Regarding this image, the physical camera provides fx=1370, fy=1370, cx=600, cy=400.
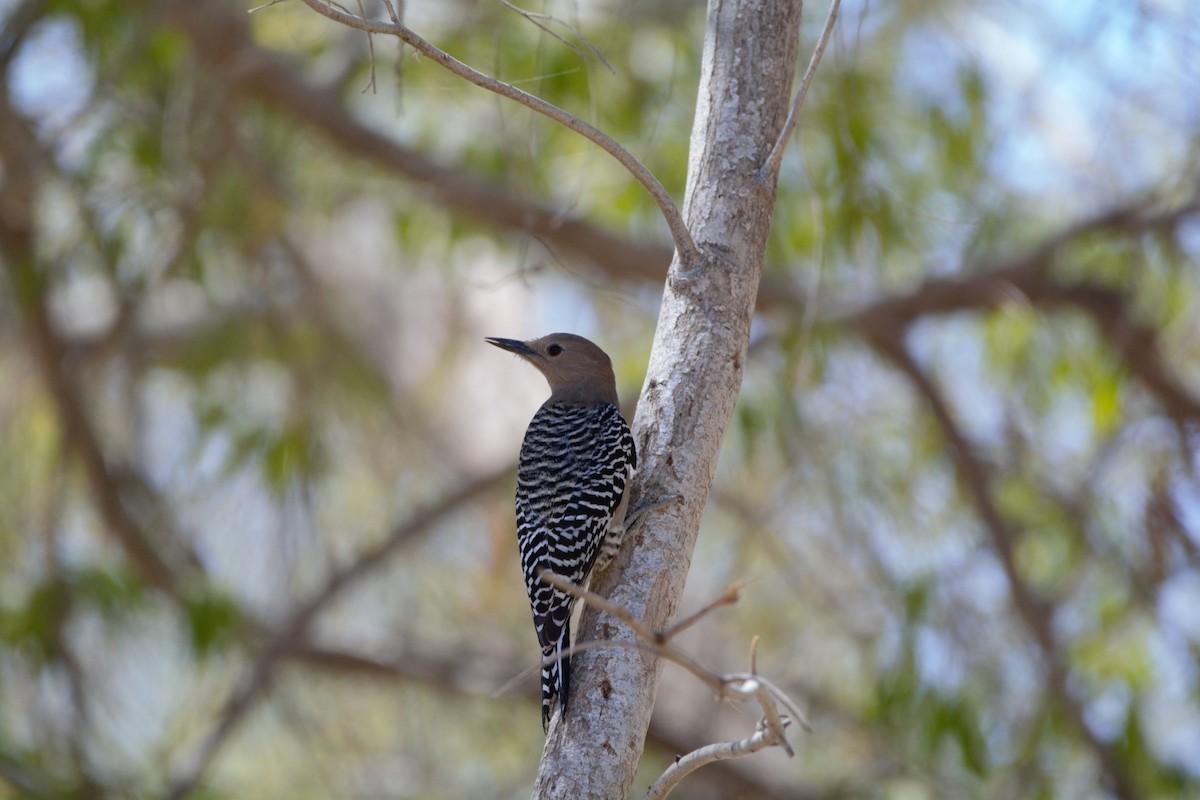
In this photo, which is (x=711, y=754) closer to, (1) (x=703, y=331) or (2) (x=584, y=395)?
(1) (x=703, y=331)

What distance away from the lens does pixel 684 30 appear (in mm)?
6727

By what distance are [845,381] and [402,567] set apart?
2961 mm

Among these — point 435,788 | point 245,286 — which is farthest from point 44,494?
point 435,788

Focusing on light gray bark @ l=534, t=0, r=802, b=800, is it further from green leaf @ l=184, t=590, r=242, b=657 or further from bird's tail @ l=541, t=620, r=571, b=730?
green leaf @ l=184, t=590, r=242, b=657


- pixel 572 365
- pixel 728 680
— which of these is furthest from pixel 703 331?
pixel 572 365

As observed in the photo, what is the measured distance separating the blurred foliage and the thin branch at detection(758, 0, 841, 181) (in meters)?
1.73

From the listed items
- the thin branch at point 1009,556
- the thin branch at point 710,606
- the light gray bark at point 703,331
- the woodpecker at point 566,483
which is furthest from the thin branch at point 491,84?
the thin branch at point 1009,556

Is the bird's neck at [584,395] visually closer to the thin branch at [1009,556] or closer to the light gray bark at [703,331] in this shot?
the light gray bark at [703,331]

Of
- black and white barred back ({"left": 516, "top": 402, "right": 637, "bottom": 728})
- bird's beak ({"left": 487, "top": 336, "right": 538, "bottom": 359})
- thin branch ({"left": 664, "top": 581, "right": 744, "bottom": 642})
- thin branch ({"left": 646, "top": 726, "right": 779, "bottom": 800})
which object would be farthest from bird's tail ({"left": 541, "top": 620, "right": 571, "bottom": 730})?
bird's beak ({"left": 487, "top": 336, "right": 538, "bottom": 359})

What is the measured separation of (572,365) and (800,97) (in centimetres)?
216

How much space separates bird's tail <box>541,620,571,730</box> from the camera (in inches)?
119

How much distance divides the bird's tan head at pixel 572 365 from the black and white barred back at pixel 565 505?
247 mm

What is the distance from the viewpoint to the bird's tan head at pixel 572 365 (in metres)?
4.93

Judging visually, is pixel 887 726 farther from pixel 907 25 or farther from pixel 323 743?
pixel 907 25
